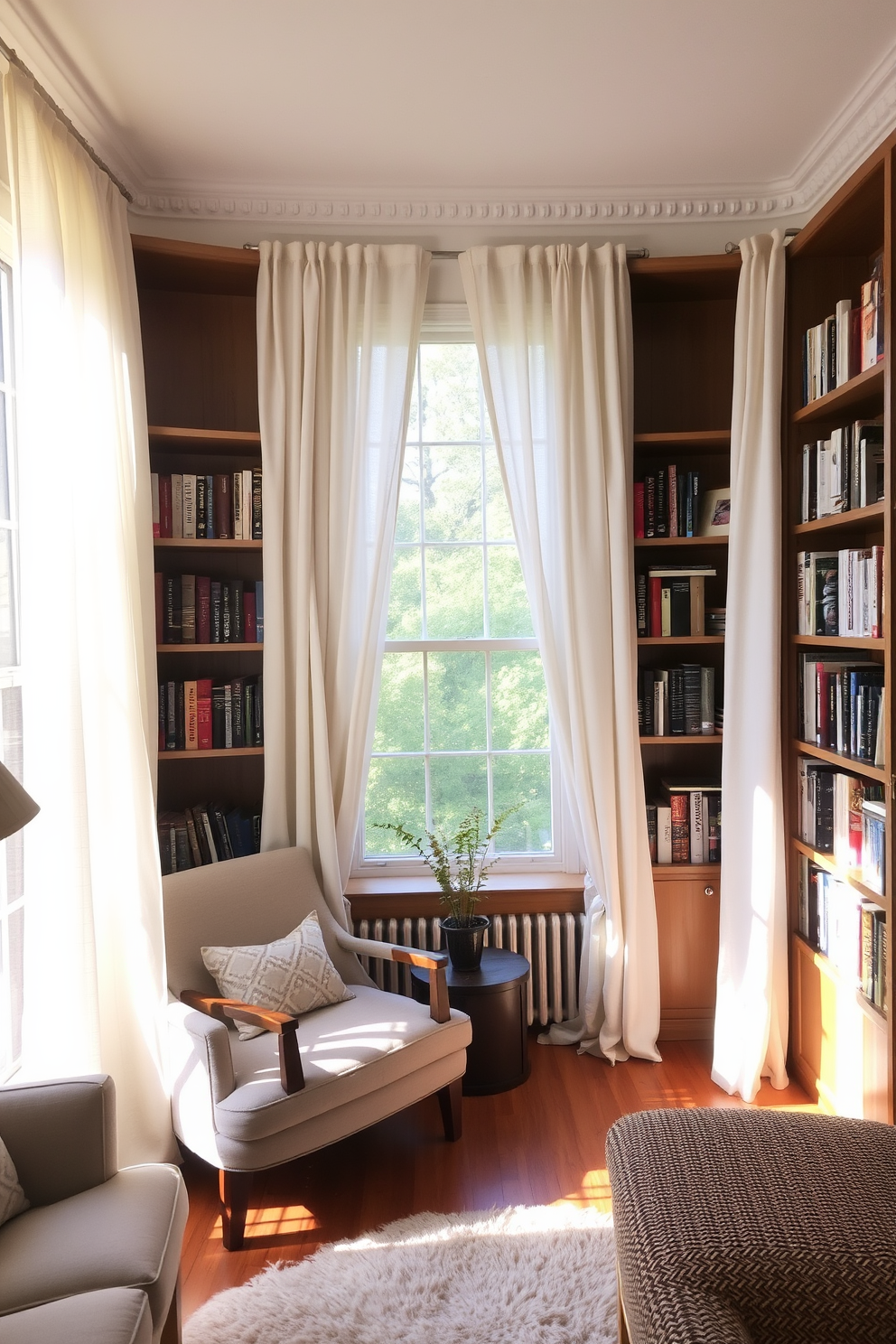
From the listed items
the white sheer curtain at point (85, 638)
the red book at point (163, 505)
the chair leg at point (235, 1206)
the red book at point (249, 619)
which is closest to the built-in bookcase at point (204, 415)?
the red book at point (249, 619)

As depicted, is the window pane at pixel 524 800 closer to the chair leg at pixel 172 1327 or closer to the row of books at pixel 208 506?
the row of books at pixel 208 506

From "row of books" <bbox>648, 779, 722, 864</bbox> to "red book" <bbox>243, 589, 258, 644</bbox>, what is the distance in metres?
1.62

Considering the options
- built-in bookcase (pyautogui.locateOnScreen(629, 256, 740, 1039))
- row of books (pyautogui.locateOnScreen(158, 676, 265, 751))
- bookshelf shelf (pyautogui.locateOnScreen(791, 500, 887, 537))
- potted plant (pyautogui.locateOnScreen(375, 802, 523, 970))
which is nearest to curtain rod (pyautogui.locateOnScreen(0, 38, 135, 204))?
row of books (pyautogui.locateOnScreen(158, 676, 265, 751))

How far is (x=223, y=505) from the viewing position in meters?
3.31

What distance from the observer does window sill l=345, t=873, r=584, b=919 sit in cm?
344

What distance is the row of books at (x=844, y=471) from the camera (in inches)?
104

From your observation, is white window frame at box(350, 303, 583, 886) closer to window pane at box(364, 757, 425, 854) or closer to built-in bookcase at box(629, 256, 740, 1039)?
window pane at box(364, 757, 425, 854)

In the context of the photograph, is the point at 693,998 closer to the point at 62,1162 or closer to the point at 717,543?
the point at 717,543

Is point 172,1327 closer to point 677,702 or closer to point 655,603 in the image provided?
point 677,702

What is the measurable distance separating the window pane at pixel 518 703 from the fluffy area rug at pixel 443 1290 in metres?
1.68

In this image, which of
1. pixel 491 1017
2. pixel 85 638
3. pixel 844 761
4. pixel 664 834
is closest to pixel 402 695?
pixel 664 834

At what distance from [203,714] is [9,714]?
3.42ft

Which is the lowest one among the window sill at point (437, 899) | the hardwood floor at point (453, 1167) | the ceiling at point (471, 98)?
the hardwood floor at point (453, 1167)

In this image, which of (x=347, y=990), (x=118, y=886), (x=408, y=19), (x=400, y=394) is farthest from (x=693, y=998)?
(x=408, y=19)
